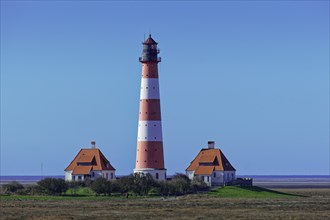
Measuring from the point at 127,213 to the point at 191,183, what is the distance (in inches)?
1096

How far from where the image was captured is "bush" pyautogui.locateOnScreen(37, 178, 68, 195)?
81625 mm

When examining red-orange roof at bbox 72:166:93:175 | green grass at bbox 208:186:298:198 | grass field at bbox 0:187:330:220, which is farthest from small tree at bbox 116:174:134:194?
red-orange roof at bbox 72:166:93:175

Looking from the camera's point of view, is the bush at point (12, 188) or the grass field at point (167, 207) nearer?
the grass field at point (167, 207)

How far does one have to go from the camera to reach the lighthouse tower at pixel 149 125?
278ft

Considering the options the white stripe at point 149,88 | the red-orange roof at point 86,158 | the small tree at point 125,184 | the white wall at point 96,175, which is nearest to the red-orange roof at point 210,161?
the white wall at point 96,175

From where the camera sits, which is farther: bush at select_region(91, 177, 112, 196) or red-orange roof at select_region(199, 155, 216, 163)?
red-orange roof at select_region(199, 155, 216, 163)

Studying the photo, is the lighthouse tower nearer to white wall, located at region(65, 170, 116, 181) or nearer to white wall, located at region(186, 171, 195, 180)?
white wall, located at region(65, 170, 116, 181)

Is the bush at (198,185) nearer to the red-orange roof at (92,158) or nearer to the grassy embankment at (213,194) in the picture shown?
the grassy embankment at (213,194)

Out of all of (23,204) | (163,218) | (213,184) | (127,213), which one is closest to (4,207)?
(23,204)

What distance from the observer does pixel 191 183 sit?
8712 centimetres

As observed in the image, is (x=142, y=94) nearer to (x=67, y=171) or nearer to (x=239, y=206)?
(x=67, y=171)

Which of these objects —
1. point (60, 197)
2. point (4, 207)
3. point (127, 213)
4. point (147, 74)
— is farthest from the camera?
point (147, 74)

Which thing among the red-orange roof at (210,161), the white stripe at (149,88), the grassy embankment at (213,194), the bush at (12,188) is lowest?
the grassy embankment at (213,194)

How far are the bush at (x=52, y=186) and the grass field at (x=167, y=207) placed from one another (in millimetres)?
3661
